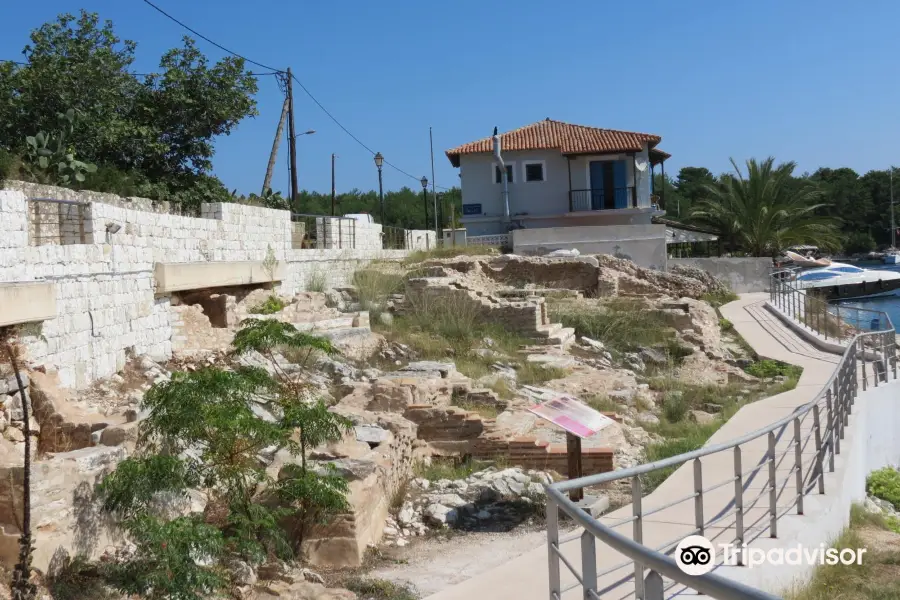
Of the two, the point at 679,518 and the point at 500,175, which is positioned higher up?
the point at 500,175

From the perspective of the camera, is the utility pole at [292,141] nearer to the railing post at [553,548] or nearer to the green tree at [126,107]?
the green tree at [126,107]

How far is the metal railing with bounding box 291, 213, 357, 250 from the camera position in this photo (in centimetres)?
2225

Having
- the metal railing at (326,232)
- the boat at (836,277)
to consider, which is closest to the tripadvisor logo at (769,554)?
the metal railing at (326,232)

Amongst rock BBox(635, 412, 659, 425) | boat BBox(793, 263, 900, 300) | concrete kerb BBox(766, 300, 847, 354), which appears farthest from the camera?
boat BBox(793, 263, 900, 300)

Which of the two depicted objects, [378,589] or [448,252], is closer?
[378,589]

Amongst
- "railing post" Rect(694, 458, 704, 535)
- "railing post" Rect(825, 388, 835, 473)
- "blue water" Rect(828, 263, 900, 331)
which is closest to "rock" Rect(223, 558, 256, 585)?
"railing post" Rect(694, 458, 704, 535)

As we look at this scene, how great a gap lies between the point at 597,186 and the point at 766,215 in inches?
287

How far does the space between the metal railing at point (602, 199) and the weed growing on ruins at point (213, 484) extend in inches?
1213

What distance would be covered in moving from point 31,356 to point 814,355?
14.8 m

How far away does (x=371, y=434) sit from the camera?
9594 millimetres

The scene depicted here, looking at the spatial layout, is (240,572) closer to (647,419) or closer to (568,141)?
(647,419)

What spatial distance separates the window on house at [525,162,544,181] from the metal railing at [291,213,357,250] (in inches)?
575

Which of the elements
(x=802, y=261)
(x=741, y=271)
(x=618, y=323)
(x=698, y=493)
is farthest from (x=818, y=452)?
(x=802, y=261)

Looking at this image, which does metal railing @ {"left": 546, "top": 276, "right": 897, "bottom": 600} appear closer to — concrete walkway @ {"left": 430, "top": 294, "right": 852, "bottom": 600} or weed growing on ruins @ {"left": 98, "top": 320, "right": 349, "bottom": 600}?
concrete walkway @ {"left": 430, "top": 294, "right": 852, "bottom": 600}
